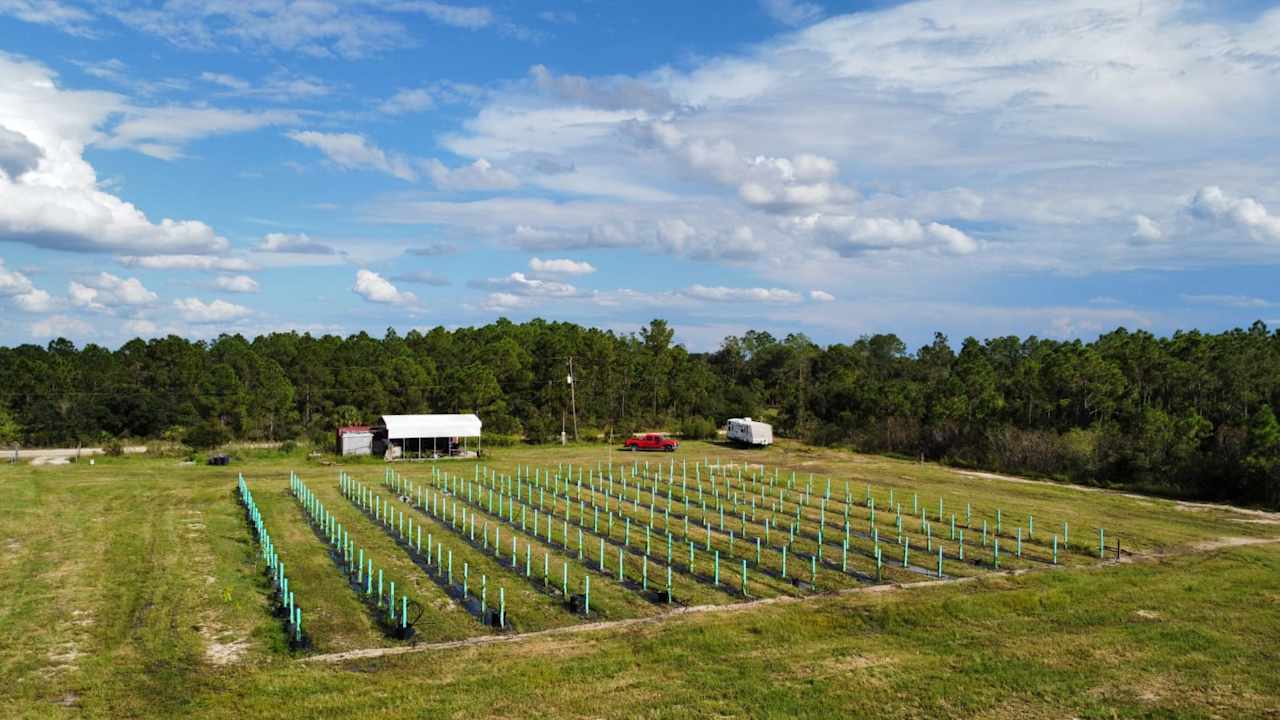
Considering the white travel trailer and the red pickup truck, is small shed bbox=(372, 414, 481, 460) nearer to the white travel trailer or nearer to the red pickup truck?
the red pickup truck

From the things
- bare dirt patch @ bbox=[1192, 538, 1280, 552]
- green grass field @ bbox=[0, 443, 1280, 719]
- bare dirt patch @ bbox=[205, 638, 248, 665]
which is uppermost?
bare dirt patch @ bbox=[1192, 538, 1280, 552]

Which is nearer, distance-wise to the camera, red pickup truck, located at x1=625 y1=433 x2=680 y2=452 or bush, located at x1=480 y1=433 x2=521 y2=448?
red pickup truck, located at x1=625 y1=433 x2=680 y2=452

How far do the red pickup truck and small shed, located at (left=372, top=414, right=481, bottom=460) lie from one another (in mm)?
12352

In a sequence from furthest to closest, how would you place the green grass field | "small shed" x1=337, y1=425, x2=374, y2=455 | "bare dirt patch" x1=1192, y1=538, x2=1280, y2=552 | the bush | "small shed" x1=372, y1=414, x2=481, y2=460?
1. the bush
2. "small shed" x1=337, y1=425, x2=374, y2=455
3. "small shed" x1=372, y1=414, x2=481, y2=460
4. "bare dirt patch" x1=1192, y1=538, x2=1280, y2=552
5. the green grass field

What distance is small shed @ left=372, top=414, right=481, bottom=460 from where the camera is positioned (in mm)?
58281

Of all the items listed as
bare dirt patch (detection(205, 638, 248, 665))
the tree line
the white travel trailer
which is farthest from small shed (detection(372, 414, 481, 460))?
bare dirt patch (detection(205, 638, 248, 665))

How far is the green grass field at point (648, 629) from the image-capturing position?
626 inches

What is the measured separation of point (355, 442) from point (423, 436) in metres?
4.86

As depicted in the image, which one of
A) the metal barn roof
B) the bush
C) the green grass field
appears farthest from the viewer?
the bush

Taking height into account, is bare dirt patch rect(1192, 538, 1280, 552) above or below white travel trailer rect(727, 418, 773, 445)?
below

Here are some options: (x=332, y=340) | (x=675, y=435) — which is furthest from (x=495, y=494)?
(x=332, y=340)

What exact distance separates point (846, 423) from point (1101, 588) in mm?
49616

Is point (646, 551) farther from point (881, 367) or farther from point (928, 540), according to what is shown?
point (881, 367)

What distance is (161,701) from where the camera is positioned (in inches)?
604
